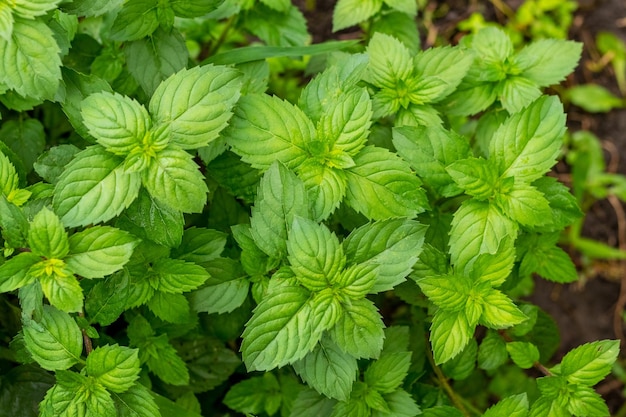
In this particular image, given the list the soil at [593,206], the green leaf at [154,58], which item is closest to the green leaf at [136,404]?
the green leaf at [154,58]

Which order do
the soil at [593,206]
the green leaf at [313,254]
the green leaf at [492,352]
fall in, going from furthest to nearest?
1. the soil at [593,206]
2. the green leaf at [492,352]
3. the green leaf at [313,254]

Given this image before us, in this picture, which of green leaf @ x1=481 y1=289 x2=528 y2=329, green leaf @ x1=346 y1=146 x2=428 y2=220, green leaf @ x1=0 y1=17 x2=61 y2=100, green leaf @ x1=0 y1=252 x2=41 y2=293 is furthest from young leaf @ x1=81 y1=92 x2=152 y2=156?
green leaf @ x1=481 y1=289 x2=528 y2=329

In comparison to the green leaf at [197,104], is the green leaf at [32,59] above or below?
above

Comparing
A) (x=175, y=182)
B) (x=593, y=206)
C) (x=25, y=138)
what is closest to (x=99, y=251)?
(x=175, y=182)

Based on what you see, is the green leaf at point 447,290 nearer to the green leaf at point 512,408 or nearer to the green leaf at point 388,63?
the green leaf at point 512,408

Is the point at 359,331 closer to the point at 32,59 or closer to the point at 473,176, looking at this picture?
the point at 473,176

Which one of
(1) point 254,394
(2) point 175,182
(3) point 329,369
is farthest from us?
(1) point 254,394
